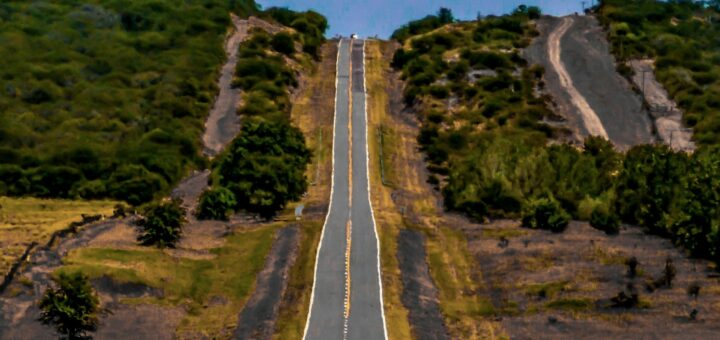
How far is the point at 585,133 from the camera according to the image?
12219 centimetres

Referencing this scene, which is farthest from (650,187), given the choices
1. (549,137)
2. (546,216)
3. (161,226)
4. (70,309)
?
(70,309)

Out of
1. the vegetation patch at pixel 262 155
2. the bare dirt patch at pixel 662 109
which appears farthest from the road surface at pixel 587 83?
the vegetation patch at pixel 262 155

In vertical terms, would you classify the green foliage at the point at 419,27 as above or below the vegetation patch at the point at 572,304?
above

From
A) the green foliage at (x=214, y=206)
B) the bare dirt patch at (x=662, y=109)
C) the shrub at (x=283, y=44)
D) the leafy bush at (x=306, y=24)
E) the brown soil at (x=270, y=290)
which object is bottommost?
the brown soil at (x=270, y=290)

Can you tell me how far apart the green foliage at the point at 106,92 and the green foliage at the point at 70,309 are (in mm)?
35028

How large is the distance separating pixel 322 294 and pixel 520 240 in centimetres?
2013

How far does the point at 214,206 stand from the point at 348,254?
1622 centimetres

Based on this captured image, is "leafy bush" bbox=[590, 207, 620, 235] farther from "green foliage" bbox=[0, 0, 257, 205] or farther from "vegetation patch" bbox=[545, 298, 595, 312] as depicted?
"green foliage" bbox=[0, 0, 257, 205]

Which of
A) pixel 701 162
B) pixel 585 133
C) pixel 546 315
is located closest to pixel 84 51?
pixel 585 133

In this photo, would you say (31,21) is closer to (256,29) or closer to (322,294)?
(256,29)

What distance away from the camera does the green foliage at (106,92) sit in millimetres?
101562

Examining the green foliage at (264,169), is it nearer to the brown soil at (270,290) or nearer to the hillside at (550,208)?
the brown soil at (270,290)

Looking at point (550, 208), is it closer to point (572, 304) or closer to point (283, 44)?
point (572, 304)

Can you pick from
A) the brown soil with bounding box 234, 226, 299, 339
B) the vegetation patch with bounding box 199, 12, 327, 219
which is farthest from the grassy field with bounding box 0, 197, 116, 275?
the brown soil with bounding box 234, 226, 299, 339
